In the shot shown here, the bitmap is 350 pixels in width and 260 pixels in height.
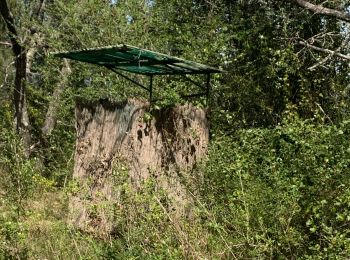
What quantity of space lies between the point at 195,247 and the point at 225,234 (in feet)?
1.48

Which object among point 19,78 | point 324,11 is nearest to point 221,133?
point 324,11

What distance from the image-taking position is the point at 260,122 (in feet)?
31.9

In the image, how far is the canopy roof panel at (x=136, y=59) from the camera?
5.70 m

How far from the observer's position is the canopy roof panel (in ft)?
18.7

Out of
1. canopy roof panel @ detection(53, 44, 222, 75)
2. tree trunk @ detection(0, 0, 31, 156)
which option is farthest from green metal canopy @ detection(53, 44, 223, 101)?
tree trunk @ detection(0, 0, 31, 156)

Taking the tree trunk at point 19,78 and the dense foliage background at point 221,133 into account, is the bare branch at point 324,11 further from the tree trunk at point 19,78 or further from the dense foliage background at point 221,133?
the tree trunk at point 19,78

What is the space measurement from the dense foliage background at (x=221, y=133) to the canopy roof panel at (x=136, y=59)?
0.47 m

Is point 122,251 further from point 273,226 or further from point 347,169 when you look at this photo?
point 347,169

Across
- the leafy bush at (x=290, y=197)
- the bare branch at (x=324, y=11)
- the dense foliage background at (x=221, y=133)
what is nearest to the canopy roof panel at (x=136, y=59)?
the dense foliage background at (x=221, y=133)

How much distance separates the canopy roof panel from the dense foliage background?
467 mm

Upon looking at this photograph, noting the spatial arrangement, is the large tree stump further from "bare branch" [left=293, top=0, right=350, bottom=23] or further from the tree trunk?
the tree trunk

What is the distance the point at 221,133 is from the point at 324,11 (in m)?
2.52

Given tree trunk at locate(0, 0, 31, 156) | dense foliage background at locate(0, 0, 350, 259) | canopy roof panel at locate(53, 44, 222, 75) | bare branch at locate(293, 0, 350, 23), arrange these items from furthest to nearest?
tree trunk at locate(0, 0, 31, 156) < bare branch at locate(293, 0, 350, 23) < canopy roof panel at locate(53, 44, 222, 75) < dense foliage background at locate(0, 0, 350, 259)

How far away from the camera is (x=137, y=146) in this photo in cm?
601
